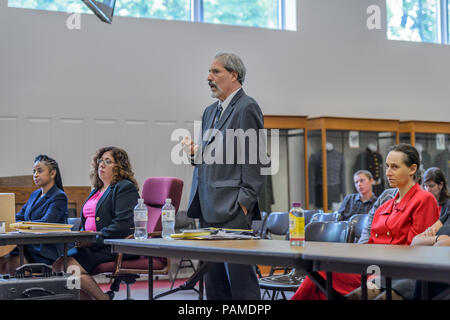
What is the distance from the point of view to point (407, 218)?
2914 mm

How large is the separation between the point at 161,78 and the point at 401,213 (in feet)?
19.2

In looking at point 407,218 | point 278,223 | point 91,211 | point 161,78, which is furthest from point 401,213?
point 161,78

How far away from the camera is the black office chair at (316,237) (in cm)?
334

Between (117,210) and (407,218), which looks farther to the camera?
(117,210)

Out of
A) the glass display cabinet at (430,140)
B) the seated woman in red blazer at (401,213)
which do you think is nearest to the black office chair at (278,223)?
the seated woman in red blazer at (401,213)

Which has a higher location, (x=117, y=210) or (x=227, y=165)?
(x=227, y=165)

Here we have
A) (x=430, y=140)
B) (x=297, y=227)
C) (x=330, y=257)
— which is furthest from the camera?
(x=430, y=140)

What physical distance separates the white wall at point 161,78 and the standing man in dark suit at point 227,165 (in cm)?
512

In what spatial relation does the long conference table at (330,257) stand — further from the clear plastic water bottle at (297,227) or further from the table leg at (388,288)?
the clear plastic water bottle at (297,227)

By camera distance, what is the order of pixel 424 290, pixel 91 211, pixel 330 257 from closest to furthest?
pixel 330 257, pixel 424 290, pixel 91 211

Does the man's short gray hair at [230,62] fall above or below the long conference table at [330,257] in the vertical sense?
above

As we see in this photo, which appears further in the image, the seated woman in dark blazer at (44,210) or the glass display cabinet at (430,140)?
the glass display cabinet at (430,140)

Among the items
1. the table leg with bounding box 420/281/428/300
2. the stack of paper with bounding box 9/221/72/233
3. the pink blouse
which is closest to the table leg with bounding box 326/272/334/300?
the table leg with bounding box 420/281/428/300

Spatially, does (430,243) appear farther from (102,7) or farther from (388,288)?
(102,7)
